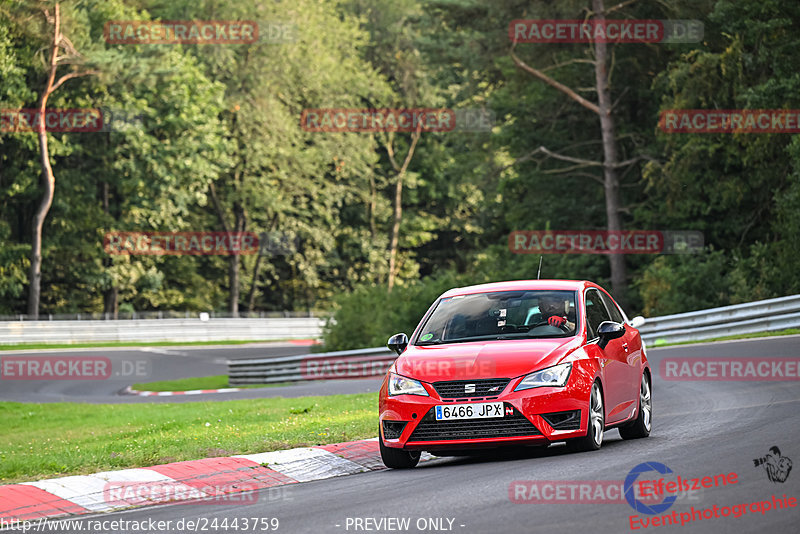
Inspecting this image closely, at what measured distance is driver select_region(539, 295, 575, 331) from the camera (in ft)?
36.1

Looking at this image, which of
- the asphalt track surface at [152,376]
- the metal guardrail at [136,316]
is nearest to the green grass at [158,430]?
the asphalt track surface at [152,376]

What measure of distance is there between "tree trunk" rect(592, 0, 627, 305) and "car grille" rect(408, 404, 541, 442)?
99.2 ft

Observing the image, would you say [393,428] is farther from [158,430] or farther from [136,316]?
[136,316]

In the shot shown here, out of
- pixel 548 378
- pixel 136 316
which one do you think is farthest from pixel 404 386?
Answer: pixel 136 316

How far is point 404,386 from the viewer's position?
33.7 feet

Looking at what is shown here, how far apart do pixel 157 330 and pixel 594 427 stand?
4802 cm

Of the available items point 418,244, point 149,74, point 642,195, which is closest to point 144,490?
point 642,195

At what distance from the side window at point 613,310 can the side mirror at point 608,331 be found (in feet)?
3.93

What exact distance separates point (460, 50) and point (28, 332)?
74.9ft

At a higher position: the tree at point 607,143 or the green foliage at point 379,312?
the tree at point 607,143

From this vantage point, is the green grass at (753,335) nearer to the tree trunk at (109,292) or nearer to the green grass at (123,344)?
the green grass at (123,344)

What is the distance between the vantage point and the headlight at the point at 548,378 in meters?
9.92

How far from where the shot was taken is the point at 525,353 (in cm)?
1020

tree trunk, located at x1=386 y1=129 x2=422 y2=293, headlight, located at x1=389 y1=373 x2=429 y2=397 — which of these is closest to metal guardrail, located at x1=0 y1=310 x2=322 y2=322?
tree trunk, located at x1=386 y1=129 x2=422 y2=293
